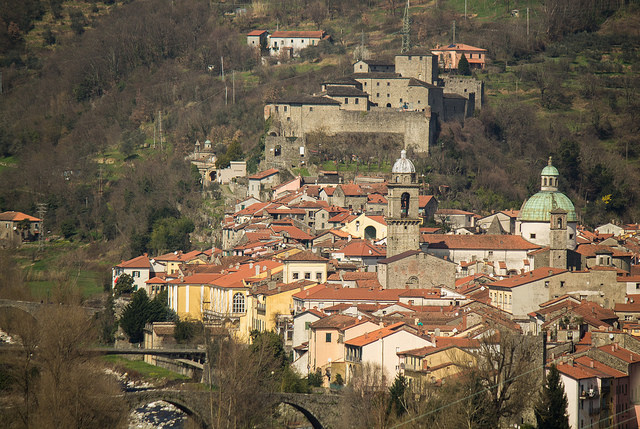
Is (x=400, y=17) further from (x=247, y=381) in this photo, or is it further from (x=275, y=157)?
(x=247, y=381)

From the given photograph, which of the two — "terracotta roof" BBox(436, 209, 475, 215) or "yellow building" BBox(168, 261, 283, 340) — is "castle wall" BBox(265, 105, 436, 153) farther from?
"yellow building" BBox(168, 261, 283, 340)

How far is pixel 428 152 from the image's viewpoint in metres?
96.2

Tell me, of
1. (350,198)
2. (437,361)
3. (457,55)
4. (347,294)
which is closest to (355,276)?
(347,294)

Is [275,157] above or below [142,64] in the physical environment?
below

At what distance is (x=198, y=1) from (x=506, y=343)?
10998 centimetres

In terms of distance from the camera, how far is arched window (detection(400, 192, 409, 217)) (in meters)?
69.6

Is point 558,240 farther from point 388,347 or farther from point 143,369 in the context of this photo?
point 143,369

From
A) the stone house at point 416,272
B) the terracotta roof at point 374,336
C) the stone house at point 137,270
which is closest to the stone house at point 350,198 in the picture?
the stone house at point 137,270

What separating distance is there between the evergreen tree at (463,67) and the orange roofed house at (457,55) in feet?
3.85

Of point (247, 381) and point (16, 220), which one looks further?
point (16, 220)

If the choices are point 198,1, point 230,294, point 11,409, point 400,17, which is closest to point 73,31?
point 198,1

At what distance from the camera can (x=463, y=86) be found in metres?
104

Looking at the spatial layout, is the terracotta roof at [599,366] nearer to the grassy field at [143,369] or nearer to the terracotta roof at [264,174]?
the grassy field at [143,369]

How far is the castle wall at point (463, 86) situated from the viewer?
342ft
